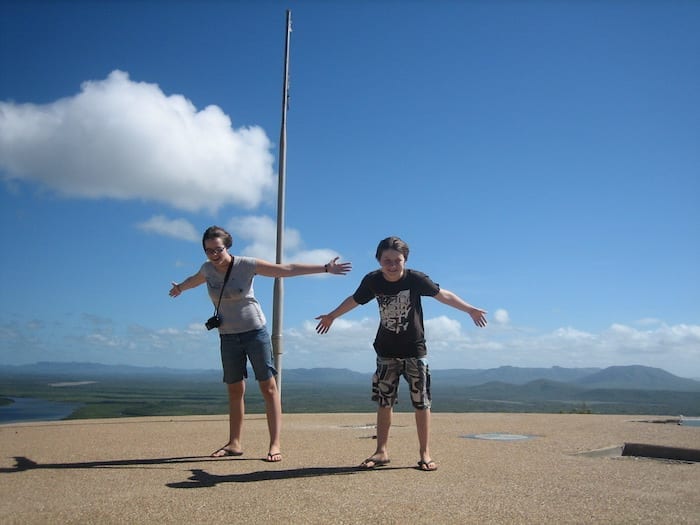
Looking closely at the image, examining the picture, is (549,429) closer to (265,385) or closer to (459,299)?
(459,299)

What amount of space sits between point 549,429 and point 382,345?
422 centimetres

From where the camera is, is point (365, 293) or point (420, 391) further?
point (365, 293)

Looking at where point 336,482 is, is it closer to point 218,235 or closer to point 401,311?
point 401,311

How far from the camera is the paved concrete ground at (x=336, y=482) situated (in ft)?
10.7

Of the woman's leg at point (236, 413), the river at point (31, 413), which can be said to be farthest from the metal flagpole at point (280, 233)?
the river at point (31, 413)

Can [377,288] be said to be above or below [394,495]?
above

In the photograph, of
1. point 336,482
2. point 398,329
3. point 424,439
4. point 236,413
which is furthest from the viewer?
point 236,413

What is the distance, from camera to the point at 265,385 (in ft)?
17.6

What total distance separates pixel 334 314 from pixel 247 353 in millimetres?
878

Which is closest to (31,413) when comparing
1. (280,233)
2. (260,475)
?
(280,233)

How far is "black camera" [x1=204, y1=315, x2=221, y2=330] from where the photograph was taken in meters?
5.34

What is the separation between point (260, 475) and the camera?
438 cm

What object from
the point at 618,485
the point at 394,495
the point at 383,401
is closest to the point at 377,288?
the point at 383,401

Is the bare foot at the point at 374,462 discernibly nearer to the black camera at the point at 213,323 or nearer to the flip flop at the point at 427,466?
the flip flop at the point at 427,466
